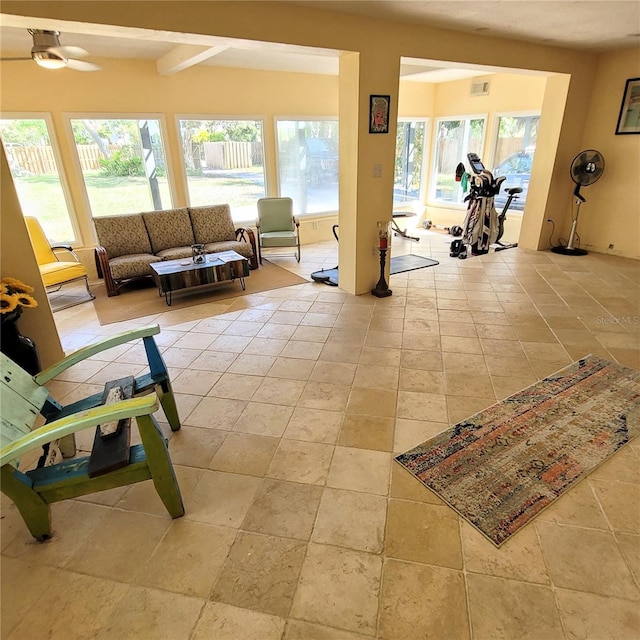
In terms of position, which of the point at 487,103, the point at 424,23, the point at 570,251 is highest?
the point at 424,23

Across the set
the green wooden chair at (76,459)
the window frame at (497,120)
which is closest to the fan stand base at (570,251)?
the window frame at (497,120)

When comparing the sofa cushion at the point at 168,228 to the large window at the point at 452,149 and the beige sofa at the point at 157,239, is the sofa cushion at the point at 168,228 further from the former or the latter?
the large window at the point at 452,149

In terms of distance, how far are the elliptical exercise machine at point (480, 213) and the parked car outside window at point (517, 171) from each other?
3.57ft

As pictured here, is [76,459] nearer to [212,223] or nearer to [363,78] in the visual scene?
[363,78]

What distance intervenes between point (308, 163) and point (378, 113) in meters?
3.01

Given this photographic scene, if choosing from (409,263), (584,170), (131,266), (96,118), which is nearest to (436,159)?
(584,170)

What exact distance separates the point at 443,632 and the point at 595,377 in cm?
216

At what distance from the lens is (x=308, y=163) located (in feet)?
22.0

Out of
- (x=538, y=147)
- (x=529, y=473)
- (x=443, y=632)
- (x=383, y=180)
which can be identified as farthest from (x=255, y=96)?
(x=443, y=632)

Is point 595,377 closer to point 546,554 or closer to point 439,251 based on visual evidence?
point 546,554

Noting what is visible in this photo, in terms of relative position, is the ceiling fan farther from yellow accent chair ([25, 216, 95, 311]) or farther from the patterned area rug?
the patterned area rug

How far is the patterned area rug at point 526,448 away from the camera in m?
1.82

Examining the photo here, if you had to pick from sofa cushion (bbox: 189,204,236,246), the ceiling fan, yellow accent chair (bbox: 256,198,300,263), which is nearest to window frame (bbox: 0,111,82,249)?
sofa cushion (bbox: 189,204,236,246)

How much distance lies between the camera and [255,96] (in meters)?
5.84
